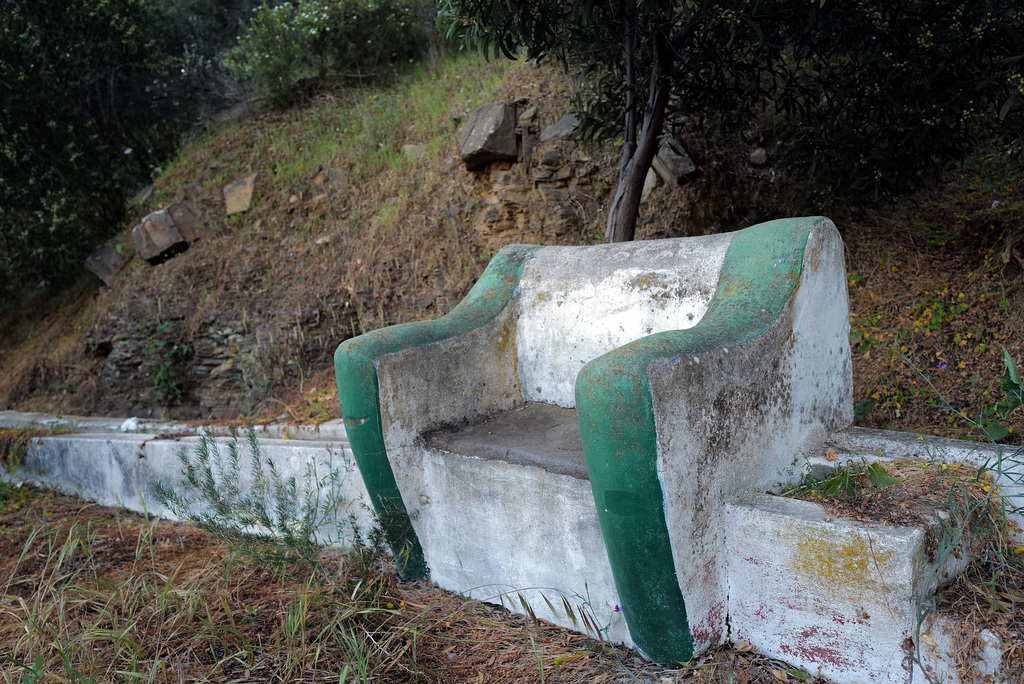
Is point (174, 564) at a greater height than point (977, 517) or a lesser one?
lesser

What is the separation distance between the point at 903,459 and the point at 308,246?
5.45 meters

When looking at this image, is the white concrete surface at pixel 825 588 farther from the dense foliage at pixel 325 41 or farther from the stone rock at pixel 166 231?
the dense foliage at pixel 325 41

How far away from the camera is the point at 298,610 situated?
2541 millimetres

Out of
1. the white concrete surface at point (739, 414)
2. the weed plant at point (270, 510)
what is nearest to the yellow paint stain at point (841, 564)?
the white concrete surface at point (739, 414)

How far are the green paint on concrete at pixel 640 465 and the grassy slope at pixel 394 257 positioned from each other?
1.55 meters

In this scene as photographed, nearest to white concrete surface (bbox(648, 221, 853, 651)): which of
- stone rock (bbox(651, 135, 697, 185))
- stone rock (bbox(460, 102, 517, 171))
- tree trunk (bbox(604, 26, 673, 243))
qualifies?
tree trunk (bbox(604, 26, 673, 243))

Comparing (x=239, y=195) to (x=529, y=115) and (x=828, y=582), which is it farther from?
(x=828, y=582)

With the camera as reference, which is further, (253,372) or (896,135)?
(253,372)

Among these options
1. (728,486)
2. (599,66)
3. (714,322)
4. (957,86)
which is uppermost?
(599,66)

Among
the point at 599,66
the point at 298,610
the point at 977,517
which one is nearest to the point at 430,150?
the point at 599,66

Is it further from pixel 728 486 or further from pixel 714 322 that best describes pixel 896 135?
pixel 728 486

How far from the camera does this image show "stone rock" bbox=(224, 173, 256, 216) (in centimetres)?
706

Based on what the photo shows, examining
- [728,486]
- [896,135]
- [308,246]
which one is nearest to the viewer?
[728,486]

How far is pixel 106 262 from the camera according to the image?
7.27 metres
